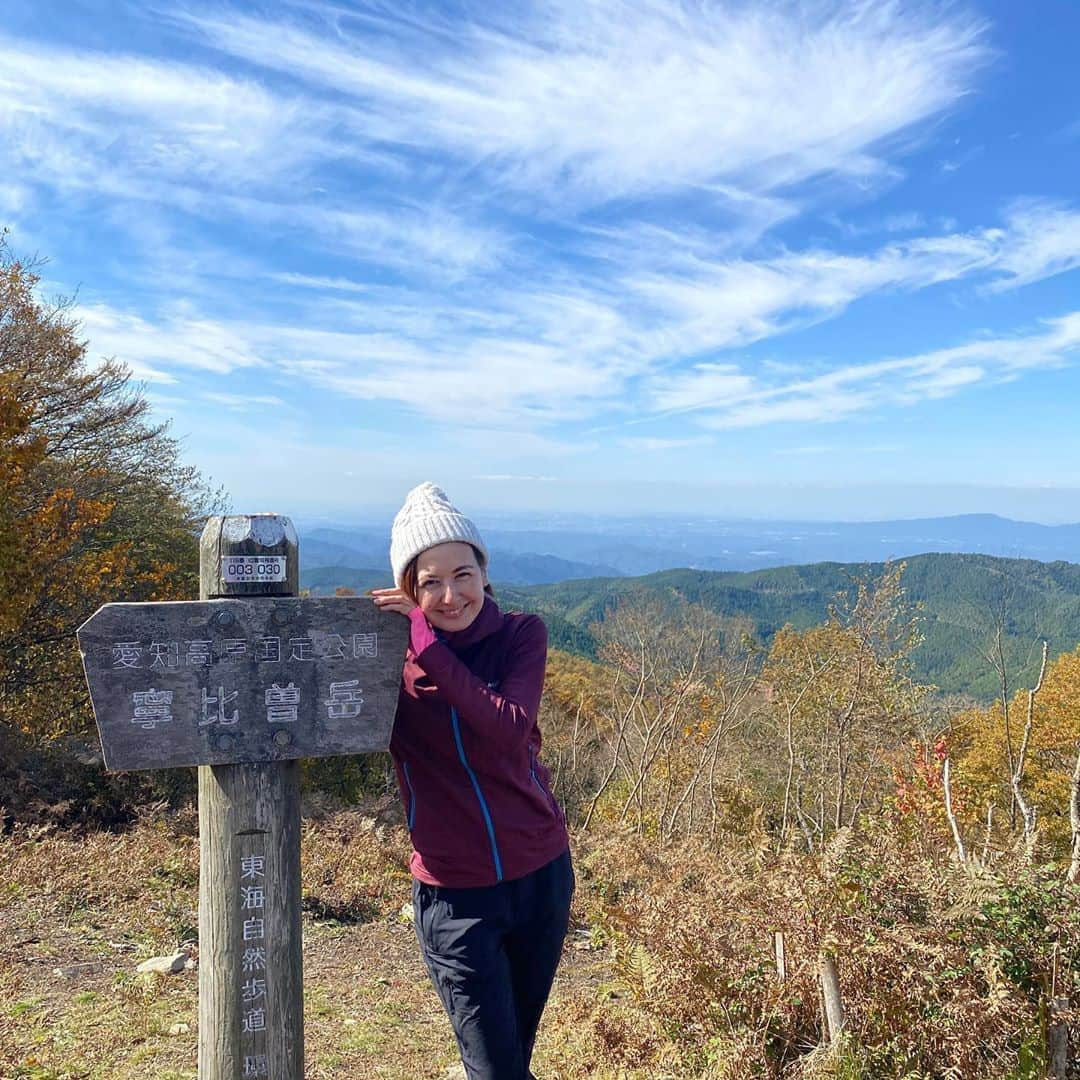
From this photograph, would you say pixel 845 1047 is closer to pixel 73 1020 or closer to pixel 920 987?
pixel 920 987

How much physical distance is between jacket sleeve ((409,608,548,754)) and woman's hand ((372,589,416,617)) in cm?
3

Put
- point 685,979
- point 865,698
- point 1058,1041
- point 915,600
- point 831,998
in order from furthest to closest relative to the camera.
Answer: point 915,600, point 865,698, point 685,979, point 831,998, point 1058,1041

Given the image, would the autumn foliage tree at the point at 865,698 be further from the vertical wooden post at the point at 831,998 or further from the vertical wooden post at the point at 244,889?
the vertical wooden post at the point at 244,889

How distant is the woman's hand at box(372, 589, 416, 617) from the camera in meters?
2.18

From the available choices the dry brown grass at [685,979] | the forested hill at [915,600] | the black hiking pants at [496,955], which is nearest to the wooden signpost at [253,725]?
the black hiking pants at [496,955]

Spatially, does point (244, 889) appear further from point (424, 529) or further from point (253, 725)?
point (424, 529)

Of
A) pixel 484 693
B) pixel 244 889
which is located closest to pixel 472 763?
pixel 484 693

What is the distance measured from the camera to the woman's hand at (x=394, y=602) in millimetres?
2178

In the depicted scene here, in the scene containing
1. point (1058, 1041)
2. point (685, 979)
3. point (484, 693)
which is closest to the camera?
point (484, 693)

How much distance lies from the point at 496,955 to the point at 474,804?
42cm

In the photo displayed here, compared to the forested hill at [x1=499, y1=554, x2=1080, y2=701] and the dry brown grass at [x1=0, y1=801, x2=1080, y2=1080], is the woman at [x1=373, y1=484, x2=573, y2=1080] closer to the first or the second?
the dry brown grass at [x1=0, y1=801, x2=1080, y2=1080]

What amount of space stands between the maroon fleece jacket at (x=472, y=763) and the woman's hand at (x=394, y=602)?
0.03 meters

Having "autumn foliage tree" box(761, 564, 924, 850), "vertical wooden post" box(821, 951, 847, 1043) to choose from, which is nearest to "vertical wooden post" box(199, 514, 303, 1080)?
"vertical wooden post" box(821, 951, 847, 1043)

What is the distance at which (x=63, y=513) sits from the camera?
11156 millimetres
